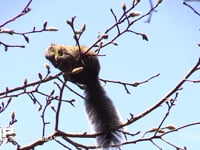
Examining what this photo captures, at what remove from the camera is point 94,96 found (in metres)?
3.23

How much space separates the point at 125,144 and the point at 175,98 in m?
0.43

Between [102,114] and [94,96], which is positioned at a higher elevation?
[94,96]

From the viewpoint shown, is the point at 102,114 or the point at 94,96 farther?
the point at 94,96

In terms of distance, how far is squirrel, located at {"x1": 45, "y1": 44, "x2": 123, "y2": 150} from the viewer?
2.42 metres

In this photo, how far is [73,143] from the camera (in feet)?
7.60

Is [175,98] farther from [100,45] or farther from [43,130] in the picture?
[43,130]

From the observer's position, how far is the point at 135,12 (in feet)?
7.05

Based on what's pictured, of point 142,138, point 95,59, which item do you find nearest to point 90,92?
point 95,59

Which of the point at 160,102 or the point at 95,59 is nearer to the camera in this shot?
the point at 160,102

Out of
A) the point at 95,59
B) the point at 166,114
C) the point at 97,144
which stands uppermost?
the point at 95,59

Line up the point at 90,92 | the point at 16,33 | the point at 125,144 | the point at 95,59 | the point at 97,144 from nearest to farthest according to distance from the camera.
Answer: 1. the point at 16,33
2. the point at 125,144
3. the point at 97,144
4. the point at 90,92
5. the point at 95,59

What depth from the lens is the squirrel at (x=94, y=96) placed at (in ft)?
7.93

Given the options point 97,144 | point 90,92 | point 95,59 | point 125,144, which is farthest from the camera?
point 95,59

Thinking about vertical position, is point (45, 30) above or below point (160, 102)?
above
